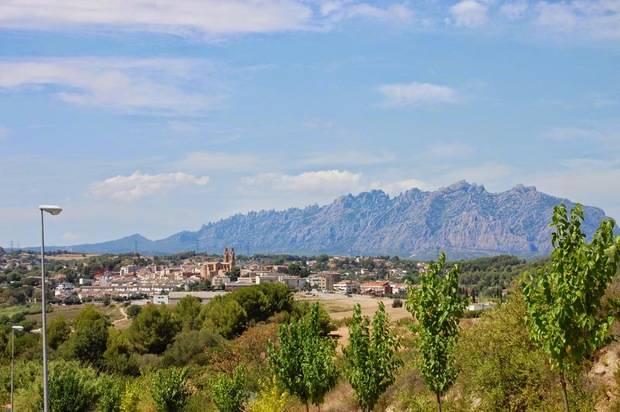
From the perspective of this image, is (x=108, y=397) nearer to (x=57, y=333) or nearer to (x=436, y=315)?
(x=436, y=315)

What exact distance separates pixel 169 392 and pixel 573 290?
23958 millimetres

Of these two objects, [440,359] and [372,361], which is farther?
[372,361]

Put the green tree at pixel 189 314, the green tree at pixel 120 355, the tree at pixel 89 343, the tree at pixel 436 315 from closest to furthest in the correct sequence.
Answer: the tree at pixel 436 315, the green tree at pixel 120 355, the tree at pixel 89 343, the green tree at pixel 189 314

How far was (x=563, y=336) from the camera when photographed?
43.3ft

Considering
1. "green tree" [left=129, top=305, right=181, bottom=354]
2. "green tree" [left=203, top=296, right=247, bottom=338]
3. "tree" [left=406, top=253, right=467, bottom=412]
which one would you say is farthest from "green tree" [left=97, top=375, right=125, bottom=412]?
"green tree" [left=129, top=305, right=181, bottom=354]

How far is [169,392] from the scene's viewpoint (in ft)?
111

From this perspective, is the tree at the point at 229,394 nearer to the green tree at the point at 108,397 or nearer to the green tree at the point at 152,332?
the green tree at the point at 108,397

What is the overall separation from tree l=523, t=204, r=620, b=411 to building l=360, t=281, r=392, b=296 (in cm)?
14480

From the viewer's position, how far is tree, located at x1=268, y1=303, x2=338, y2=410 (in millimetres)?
26047

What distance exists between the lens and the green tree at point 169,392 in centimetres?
3362

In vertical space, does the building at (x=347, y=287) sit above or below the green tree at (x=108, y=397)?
below

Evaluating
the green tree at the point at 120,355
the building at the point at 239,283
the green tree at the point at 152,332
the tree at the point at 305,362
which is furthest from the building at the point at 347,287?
the tree at the point at 305,362

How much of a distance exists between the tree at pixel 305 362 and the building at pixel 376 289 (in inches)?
5137

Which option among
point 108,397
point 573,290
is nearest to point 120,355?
point 108,397
